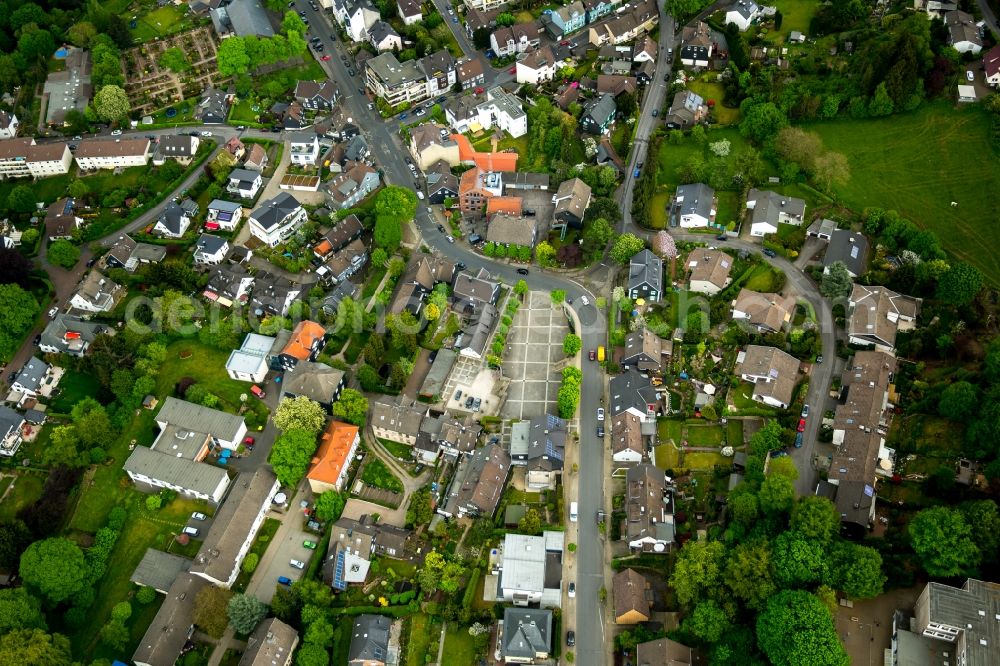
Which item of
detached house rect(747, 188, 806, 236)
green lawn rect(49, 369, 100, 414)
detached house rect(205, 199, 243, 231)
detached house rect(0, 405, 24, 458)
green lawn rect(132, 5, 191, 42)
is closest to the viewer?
detached house rect(0, 405, 24, 458)

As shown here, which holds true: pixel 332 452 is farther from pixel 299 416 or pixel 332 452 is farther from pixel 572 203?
pixel 572 203

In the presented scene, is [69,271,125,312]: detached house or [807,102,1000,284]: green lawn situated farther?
[69,271,125,312]: detached house

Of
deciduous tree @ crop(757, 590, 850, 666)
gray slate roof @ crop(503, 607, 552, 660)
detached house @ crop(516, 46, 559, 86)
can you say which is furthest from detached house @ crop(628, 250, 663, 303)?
detached house @ crop(516, 46, 559, 86)

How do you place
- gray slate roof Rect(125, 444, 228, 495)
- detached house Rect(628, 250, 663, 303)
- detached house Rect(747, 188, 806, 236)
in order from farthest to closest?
detached house Rect(747, 188, 806, 236) < detached house Rect(628, 250, 663, 303) < gray slate roof Rect(125, 444, 228, 495)

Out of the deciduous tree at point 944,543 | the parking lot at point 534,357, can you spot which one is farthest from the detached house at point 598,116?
the deciduous tree at point 944,543

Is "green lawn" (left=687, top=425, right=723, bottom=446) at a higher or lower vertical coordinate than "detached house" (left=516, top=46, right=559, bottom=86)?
lower

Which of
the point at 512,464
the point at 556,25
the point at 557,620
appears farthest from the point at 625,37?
the point at 557,620

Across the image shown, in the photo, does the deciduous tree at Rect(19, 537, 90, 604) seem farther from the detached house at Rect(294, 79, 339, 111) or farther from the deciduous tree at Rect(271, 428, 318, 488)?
the detached house at Rect(294, 79, 339, 111)

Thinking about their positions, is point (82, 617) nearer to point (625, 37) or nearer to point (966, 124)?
point (625, 37)
